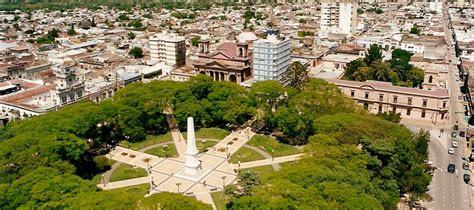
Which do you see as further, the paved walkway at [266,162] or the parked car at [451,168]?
the paved walkway at [266,162]

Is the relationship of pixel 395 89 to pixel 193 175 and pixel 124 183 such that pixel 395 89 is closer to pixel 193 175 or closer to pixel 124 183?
pixel 193 175

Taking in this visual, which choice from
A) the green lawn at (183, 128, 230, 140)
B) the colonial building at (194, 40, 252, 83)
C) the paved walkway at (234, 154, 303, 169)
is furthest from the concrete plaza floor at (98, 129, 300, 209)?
the colonial building at (194, 40, 252, 83)

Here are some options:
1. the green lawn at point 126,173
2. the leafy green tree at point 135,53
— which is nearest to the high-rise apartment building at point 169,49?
the leafy green tree at point 135,53

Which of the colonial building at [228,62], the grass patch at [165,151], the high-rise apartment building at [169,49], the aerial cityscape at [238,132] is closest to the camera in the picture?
the aerial cityscape at [238,132]

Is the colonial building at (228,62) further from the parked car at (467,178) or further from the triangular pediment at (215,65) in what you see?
the parked car at (467,178)

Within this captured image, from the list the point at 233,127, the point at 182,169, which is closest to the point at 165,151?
the point at 182,169

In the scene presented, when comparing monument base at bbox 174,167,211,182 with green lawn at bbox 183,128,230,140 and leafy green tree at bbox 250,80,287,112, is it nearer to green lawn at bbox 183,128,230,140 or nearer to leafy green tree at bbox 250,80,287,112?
green lawn at bbox 183,128,230,140
